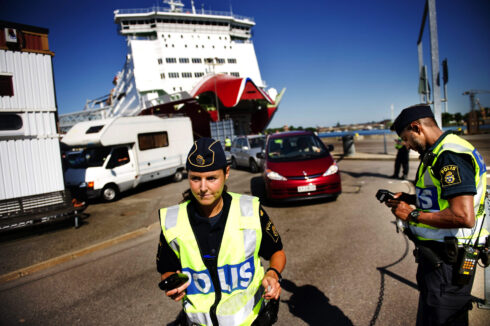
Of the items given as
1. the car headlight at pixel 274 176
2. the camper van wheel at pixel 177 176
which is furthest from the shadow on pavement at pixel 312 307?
the camper van wheel at pixel 177 176

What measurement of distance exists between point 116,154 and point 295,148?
625 centimetres

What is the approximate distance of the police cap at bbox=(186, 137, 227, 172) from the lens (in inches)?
60.0

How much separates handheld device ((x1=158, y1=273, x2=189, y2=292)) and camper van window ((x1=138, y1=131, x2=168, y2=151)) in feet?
31.8

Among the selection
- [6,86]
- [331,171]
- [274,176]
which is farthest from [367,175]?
[6,86]

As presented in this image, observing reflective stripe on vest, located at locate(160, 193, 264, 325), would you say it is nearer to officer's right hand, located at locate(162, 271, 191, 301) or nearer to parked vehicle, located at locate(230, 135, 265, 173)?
officer's right hand, located at locate(162, 271, 191, 301)

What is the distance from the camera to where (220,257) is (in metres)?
1.45

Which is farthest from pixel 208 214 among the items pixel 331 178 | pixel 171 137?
pixel 171 137

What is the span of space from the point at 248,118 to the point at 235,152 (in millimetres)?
21659

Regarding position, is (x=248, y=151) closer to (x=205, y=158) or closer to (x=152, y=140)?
(x=152, y=140)

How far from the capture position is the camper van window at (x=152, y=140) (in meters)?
10.4

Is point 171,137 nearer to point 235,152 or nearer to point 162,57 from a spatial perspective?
point 235,152

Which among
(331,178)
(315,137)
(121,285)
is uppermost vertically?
(315,137)

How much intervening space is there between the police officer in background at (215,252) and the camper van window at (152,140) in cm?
947

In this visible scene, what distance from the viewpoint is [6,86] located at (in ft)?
19.1
